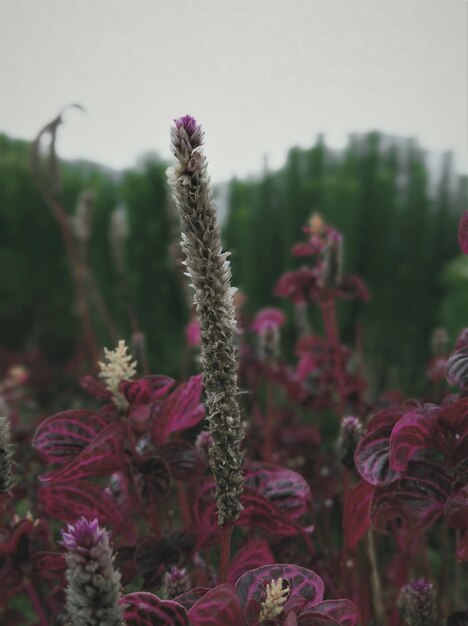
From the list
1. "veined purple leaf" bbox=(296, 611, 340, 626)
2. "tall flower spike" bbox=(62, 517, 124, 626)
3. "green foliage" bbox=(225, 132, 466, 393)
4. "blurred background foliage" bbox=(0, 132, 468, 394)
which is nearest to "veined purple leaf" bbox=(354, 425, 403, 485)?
"veined purple leaf" bbox=(296, 611, 340, 626)

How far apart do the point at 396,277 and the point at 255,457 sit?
1110 millimetres

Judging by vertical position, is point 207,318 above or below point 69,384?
above

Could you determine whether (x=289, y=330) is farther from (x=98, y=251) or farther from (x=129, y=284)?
(x=98, y=251)

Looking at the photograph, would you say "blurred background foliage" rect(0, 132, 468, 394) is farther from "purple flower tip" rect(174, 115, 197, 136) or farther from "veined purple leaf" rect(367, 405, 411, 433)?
"purple flower tip" rect(174, 115, 197, 136)

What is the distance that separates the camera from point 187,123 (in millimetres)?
391

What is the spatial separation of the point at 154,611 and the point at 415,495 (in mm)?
252

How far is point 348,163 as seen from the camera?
2.11 meters

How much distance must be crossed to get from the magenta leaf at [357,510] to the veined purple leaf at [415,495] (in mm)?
51

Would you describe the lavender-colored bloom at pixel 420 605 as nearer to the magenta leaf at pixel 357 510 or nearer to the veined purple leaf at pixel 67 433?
the magenta leaf at pixel 357 510

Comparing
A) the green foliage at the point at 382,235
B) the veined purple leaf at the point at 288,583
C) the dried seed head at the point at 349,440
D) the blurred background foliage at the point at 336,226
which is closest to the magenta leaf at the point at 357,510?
the dried seed head at the point at 349,440

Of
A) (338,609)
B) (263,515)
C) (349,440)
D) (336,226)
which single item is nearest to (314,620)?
(338,609)

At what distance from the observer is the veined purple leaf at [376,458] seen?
53 centimetres

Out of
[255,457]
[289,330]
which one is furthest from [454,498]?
[289,330]

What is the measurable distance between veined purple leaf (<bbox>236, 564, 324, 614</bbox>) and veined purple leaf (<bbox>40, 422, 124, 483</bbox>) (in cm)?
17
